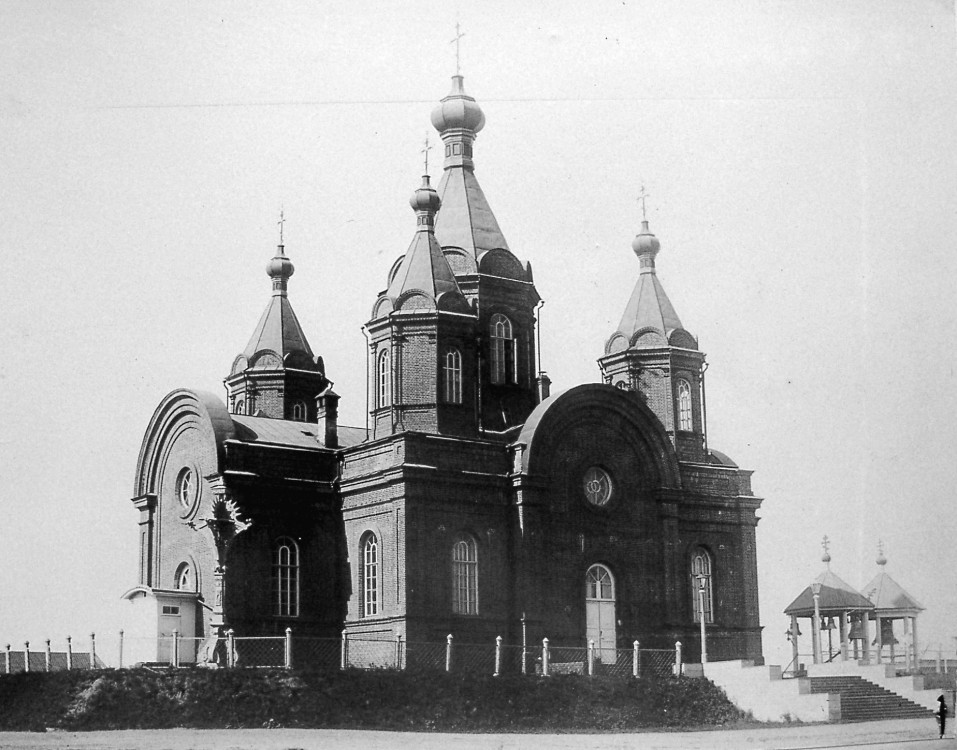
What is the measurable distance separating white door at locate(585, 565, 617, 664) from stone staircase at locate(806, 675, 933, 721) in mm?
5005

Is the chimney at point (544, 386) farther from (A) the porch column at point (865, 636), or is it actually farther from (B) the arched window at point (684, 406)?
(A) the porch column at point (865, 636)

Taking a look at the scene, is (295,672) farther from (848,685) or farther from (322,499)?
(848,685)

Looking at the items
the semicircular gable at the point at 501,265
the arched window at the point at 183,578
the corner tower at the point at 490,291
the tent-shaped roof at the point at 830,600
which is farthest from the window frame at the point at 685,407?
the arched window at the point at 183,578

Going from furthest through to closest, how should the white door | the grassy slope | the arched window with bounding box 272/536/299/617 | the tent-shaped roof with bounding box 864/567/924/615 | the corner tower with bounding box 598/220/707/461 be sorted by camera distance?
the corner tower with bounding box 598/220/707/461 → the tent-shaped roof with bounding box 864/567/924/615 → the white door → the arched window with bounding box 272/536/299/617 → the grassy slope

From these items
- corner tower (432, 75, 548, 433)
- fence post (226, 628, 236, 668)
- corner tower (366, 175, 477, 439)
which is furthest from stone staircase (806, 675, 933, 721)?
fence post (226, 628, 236, 668)

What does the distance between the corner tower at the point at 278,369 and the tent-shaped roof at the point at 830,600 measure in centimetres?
1397

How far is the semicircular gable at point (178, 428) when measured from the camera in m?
30.5

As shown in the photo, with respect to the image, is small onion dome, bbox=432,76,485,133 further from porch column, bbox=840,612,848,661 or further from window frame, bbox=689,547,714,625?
porch column, bbox=840,612,848,661

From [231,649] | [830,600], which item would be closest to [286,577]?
[231,649]

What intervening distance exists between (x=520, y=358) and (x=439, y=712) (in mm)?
11329

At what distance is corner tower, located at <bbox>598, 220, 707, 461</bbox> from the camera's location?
3612cm

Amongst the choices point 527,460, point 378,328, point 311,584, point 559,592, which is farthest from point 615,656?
point 378,328

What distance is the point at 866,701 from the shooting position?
28016 millimetres

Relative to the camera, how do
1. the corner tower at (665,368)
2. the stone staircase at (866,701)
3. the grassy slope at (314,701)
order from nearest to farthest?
the grassy slope at (314,701), the stone staircase at (866,701), the corner tower at (665,368)
